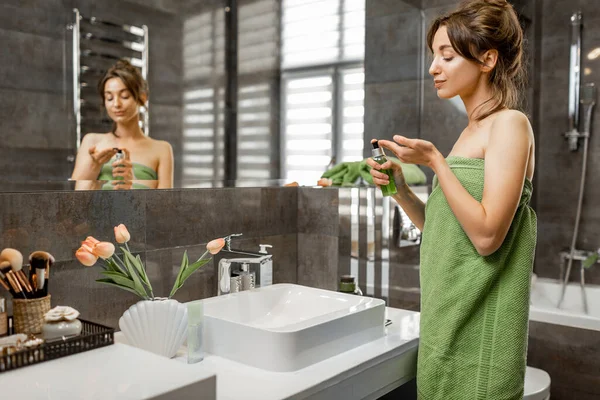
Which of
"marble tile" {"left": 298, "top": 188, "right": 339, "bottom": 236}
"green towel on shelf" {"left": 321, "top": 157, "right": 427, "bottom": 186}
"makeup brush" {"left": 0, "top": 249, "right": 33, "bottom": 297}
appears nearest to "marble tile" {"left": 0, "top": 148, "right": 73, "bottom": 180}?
"makeup brush" {"left": 0, "top": 249, "right": 33, "bottom": 297}

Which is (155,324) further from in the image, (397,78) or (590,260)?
(590,260)

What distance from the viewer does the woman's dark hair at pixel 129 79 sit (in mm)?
1645

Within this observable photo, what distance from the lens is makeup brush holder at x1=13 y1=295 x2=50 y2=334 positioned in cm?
125

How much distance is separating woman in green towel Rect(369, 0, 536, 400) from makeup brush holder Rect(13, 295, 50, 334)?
3.01ft

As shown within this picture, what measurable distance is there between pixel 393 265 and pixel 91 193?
4.58ft

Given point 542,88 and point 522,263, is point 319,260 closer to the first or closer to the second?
point 522,263

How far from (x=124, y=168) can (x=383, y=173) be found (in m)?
0.75

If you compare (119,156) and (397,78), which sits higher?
(397,78)

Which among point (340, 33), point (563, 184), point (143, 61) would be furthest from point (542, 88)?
point (143, 61)

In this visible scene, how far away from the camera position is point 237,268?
182 cm

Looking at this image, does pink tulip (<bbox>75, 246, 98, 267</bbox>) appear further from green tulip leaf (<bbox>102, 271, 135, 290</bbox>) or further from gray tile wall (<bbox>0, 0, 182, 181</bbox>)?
gray tile wall (<bbox>0, 0, 182, 181</bbox>)

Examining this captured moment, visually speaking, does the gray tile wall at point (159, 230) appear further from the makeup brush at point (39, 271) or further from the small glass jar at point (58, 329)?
the small glass jar at point (58, 329)

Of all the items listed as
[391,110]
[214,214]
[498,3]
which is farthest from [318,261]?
[498,3]

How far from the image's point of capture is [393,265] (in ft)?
8.25
